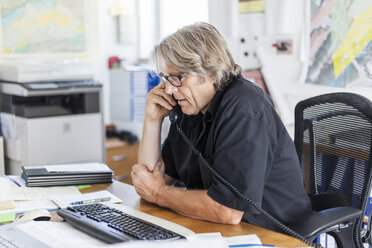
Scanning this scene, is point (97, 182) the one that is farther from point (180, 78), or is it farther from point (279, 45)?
point (279, 45)

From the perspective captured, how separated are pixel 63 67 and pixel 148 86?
81 cm

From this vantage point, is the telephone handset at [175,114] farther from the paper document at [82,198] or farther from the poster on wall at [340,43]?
the poster on wall at [340,43]

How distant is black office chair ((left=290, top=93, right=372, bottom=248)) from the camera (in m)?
1.50

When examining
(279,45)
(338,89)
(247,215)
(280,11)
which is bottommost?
(247,215)

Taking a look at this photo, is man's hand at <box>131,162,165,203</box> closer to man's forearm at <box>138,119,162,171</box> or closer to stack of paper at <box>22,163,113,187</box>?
man's forearm at <box>138,119,162,171</box>

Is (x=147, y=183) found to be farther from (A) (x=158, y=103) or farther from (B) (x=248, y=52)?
(B) (x=248, y=52)

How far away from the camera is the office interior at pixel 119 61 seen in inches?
105

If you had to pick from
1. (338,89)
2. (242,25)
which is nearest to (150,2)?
(242,25)

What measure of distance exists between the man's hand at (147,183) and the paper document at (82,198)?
0.08 meters

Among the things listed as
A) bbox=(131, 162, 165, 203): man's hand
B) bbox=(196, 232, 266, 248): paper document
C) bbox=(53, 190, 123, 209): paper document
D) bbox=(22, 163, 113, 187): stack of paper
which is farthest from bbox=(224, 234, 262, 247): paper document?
bbox=(22, 163, 113, 187): stack of paper

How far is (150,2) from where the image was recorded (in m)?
4.72

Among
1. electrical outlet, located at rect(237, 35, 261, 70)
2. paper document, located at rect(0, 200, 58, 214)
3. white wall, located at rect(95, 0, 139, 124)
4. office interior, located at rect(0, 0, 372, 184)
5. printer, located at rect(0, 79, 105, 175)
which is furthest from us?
white wall, located at rect(95, 0, 139, 124)

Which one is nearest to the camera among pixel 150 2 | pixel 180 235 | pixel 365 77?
pixel 180 235

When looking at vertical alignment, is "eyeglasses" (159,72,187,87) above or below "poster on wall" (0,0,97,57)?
below
